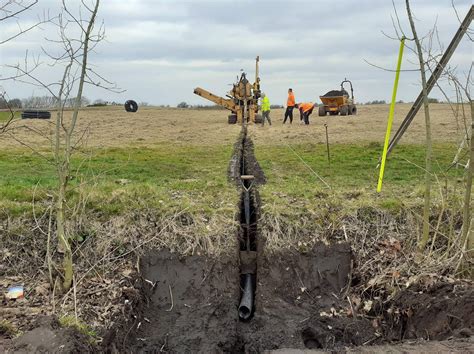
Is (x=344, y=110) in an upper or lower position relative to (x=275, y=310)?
upper

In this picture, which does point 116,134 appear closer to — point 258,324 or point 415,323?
point 258,324

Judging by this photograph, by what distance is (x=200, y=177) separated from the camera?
9734 mm

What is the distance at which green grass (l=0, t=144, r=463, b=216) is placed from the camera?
711cm

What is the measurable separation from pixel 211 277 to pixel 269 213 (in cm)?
134

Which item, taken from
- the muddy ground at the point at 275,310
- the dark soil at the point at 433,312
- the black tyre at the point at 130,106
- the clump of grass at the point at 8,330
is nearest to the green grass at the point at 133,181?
the muddy ground at the point at 275,310

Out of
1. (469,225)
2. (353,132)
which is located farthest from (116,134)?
(469,225)

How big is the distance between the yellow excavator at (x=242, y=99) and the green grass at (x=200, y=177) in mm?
11127

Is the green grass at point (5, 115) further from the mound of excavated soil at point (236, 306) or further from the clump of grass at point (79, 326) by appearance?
the mound of excavated soil at point (236, 306)

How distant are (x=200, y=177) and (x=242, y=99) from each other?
16610mm

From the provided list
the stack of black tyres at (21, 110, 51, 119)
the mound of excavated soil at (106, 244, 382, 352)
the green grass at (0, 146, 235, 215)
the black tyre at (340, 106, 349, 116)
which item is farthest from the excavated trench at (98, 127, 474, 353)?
the black tyre at (340, 106, 349, 116)

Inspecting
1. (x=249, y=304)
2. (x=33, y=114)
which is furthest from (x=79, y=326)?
(x=33, y=114)

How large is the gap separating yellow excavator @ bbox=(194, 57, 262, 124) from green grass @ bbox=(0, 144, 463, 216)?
11127mm

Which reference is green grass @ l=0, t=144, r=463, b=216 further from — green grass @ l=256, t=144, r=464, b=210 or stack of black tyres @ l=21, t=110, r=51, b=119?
stack of black tyres @ l=21, t=110, r=51, b=119

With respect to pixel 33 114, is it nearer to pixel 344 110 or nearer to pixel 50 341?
pixel 50 341
